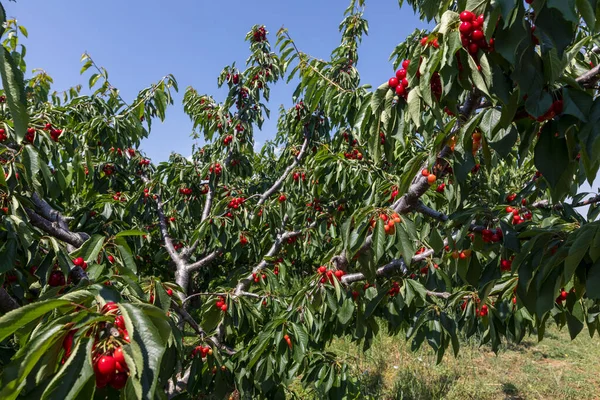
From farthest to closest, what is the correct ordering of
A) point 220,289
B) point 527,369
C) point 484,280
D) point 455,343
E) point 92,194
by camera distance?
1. point 527,369
2. point 92,194
3. point 220,289
4. point 455,343
5. point 484,280

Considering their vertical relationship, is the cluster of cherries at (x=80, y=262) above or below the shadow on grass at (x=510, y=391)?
above

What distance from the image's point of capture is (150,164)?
4.45 metres

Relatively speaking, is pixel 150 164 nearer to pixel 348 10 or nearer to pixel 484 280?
pixel 348 10

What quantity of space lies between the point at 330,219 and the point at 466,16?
2532mm

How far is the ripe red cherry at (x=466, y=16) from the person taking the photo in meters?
0.89

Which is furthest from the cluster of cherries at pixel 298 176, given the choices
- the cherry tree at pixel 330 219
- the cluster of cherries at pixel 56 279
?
the cluster of cherries at pixel 56 279

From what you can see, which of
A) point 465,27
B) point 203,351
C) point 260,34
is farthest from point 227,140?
point 465,27

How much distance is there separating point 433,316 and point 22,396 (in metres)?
2.00

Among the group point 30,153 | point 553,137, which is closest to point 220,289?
point 30,153

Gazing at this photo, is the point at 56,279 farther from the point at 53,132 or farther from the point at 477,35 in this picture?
the point at 477,35

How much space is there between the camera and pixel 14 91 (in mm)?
594

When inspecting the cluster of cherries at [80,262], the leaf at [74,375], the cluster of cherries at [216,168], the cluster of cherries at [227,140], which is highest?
the cluster of cherries at [227,140]

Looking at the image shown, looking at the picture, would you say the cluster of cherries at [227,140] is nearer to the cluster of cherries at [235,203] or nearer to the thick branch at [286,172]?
the thick branch at [286,172]

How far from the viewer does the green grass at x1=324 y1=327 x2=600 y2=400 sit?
4.26m
